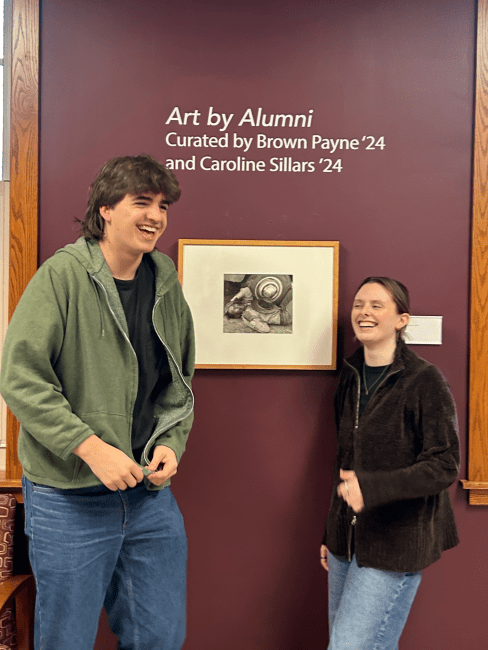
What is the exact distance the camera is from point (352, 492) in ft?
5.39

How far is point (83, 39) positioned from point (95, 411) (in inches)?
62.1

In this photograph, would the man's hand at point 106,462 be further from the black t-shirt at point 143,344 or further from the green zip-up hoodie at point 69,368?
the black t-shirt at point 143,344

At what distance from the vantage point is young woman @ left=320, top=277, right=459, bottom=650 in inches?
64.2

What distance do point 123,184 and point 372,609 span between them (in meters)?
1.48

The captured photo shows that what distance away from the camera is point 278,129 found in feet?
7.31

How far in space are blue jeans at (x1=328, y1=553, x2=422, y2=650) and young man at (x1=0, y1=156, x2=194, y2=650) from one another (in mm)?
521

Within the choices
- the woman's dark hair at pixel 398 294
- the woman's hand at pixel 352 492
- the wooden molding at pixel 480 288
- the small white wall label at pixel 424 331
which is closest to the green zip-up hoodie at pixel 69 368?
the woman's hand at pixel 352 492

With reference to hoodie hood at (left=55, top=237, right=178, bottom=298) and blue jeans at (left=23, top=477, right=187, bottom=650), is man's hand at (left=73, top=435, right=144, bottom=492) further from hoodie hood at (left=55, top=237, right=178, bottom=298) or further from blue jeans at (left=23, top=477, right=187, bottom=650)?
hoodie hood at (left=55, top=237, right=178, bottom=298)

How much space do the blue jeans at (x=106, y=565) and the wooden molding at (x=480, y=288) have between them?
1267mm

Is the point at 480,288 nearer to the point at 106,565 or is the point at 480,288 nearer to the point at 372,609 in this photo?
the point at 372,609

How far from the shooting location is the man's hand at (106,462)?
1447mm

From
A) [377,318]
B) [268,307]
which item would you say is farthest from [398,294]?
[268,307]

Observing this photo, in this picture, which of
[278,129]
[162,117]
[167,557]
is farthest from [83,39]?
[167,557]

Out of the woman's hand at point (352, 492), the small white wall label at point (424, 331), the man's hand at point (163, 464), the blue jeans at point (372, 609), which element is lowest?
the blue jeans at point (372, 609)
